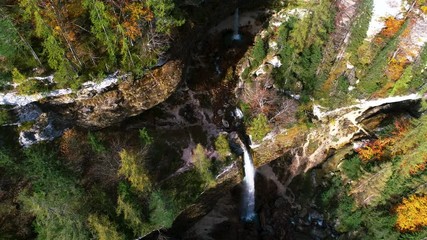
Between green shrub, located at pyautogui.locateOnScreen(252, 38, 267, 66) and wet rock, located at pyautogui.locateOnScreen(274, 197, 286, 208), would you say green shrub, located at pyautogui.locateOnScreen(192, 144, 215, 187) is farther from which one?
green shrub, located at pyautogui.locateOnScreen(252, 38, 267, 66)

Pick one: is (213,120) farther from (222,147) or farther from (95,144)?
(95,144)

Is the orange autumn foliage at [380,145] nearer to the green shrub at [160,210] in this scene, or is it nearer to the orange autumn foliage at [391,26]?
the orange autumn foliage at [391,26]

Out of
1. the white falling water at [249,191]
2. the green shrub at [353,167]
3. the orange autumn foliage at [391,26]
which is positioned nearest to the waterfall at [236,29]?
the white falling water at [249,191]

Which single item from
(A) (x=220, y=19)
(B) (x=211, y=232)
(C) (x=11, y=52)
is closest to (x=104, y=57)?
(C) (x=11, y=52)

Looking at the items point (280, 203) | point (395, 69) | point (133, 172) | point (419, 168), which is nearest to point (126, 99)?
point (133, 172)

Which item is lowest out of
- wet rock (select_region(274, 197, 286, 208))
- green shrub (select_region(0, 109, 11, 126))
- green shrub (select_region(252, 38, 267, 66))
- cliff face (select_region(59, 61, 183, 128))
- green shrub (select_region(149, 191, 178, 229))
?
wet rock (select_region(274, 197, 286, 208))

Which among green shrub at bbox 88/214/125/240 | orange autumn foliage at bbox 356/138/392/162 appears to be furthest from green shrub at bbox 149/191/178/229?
orange autumn foliage at bbox 356/138/392/162

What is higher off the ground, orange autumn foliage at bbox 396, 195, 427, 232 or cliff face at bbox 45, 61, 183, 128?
cliff face at bbox 45, 61, 183, 128
